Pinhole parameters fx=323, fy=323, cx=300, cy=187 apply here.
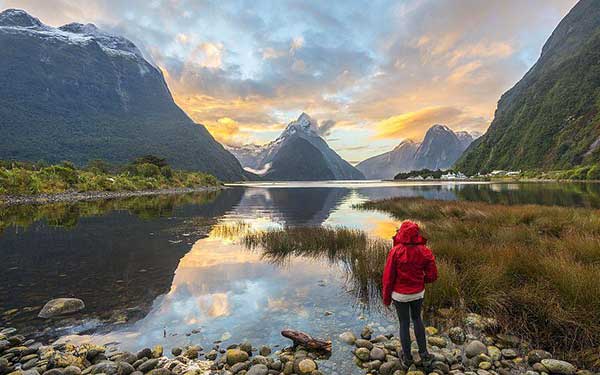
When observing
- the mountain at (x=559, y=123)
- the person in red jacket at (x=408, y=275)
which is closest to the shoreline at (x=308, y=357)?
the person in red jacket at (x=408, y=275)

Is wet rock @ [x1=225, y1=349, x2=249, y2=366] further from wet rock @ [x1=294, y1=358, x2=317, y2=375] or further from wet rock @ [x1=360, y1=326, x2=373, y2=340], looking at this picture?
wet rock @ [x1=360, y1=326, x2=373, y2=340]

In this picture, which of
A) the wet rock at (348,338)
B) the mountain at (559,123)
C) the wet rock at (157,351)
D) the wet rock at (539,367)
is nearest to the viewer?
the wet rock at (539,367)

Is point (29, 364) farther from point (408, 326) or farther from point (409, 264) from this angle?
point (409, 264)

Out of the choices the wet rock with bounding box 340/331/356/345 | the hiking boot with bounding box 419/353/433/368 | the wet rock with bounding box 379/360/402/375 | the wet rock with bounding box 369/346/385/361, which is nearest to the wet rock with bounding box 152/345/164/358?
the wet rock with bounding box 340/331/356/345

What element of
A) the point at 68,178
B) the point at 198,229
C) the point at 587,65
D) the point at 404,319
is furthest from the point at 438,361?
the point at 587,65

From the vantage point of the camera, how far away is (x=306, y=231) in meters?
21.1

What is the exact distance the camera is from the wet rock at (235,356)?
6477 millimetres

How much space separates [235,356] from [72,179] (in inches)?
2696

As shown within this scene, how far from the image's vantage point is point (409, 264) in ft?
19.6

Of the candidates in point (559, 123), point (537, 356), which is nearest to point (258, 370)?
point (537, 356)

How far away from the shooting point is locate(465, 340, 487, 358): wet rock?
652 centimetres

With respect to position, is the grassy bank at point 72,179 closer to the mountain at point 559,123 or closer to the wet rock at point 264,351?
the wet rock at point 264,351

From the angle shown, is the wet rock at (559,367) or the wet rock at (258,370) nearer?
the wet rock at (559,367)

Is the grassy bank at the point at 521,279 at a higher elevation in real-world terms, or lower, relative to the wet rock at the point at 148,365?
higher
